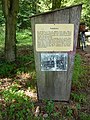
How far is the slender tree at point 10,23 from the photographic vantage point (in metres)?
7.51

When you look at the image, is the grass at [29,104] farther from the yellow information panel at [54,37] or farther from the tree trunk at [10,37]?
the tree trunk at [10,37]

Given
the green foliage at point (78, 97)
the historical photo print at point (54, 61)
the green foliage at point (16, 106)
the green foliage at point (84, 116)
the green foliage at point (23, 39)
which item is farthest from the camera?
the green foliage at point (23, 39)

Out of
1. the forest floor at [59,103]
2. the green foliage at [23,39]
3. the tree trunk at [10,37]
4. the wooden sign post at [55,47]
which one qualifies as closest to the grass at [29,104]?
the forest floor at [59,103]

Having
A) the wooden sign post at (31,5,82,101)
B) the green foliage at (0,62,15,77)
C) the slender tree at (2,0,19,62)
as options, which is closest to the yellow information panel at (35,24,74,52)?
the wooden sign post at (31,5,82,101)

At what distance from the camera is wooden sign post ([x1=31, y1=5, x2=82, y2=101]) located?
4.59m

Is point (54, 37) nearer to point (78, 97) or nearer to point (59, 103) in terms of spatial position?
point (59, 103)

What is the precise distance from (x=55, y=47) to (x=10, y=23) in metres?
3.34

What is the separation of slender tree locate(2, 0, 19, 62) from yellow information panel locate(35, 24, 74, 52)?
318 cm

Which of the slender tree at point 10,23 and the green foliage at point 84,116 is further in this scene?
the slender tree at point 10,23

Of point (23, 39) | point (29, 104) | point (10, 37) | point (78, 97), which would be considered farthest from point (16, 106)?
point (23, 39)

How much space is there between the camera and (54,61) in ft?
15.8

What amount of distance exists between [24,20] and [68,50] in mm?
16258

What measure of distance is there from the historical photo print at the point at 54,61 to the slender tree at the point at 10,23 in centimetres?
317

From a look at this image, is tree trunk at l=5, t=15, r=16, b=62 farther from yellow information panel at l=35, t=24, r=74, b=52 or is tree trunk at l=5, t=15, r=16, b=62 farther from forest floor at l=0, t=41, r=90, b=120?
yellow information panel at l=35, t=24, r=74, b=52
